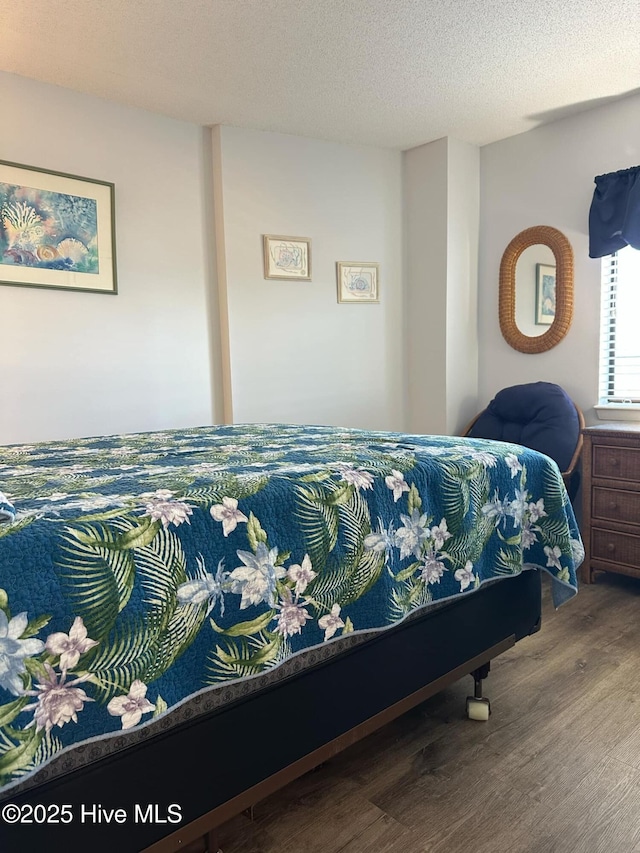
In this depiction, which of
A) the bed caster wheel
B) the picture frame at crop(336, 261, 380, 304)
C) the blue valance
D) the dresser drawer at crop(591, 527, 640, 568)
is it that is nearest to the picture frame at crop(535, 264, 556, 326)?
the blue valance

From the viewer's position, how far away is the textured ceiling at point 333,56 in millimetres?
2445

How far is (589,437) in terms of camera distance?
3.02 metres

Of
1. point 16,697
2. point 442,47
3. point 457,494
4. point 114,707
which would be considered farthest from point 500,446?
point 442,47

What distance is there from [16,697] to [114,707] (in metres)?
0.16

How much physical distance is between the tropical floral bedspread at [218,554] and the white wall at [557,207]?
2.11m

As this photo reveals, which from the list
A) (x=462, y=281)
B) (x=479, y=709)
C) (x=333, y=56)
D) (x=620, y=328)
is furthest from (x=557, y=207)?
(x=479, y=709)

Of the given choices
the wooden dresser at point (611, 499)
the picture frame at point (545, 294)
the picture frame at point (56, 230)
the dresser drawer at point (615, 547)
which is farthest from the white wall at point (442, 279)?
the picture frame at point (56, 230)

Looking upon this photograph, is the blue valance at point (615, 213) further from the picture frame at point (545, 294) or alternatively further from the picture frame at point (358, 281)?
the picture frame at point (358, 281)

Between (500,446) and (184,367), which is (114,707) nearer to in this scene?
(500,446)

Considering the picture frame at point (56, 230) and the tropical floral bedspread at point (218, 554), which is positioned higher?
the picture frame at point (56, 230)

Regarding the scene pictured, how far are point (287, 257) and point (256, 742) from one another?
3.18 m

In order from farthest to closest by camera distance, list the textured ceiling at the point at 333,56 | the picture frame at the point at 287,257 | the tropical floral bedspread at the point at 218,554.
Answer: the picture frame at the point at 287,257 → the textured ceiling at the point at 333,56 → the tropical floral bedspread at the point at 218,554

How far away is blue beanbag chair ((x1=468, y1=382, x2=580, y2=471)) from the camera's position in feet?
10.9

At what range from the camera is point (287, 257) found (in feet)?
12.6
